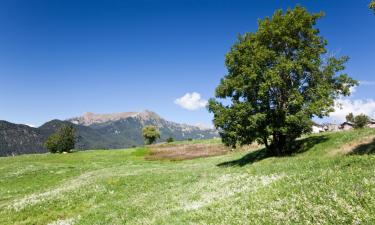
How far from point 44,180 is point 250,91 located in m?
33.0

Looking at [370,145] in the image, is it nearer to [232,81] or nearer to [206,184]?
[232,81]

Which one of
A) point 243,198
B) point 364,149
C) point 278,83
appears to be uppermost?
point 278,83

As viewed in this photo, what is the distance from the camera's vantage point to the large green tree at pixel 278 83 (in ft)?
128

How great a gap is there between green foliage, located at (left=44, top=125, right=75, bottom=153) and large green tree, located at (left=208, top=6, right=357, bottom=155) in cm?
11643

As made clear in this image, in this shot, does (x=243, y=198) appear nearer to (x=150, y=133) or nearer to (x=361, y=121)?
(x=361, y=121)

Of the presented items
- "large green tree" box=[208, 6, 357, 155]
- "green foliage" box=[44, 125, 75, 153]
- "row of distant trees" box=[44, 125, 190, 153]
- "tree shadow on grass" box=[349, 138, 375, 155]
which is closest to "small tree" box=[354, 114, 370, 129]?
"row of distant trees" box=[44, 125, 190, 153]

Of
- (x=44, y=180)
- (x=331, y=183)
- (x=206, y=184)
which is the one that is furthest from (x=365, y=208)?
(x=44, y=180)

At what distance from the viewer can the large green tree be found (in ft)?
128

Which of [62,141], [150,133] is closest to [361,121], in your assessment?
[150,133]

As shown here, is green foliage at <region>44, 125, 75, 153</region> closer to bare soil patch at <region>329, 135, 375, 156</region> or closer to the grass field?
the grass field

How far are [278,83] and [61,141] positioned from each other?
414 ft

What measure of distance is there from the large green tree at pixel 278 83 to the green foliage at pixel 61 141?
116 metres

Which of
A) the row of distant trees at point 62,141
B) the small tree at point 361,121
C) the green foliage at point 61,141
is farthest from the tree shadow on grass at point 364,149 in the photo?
the green foliage at point 61,141

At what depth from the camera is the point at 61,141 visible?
5748 inches
